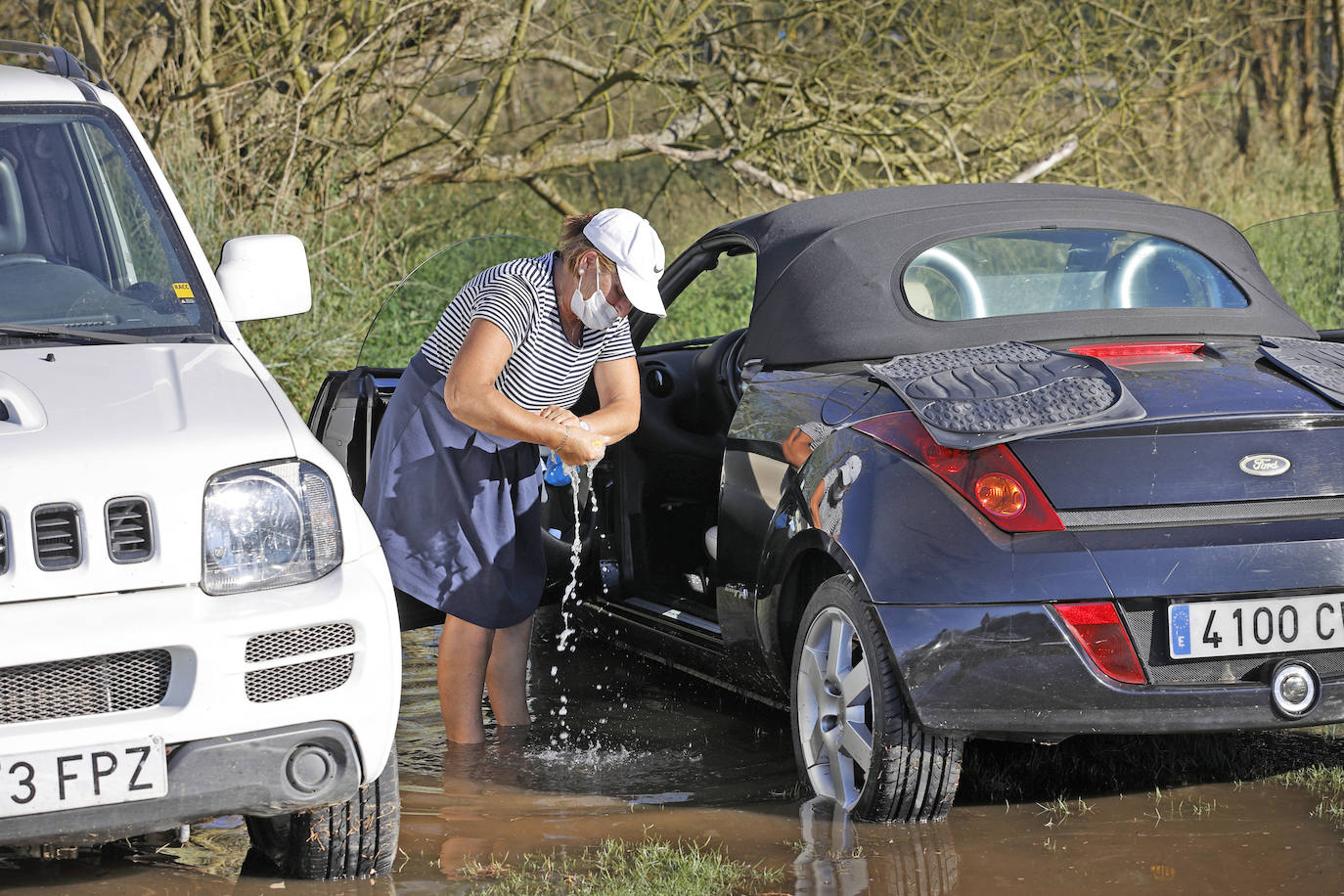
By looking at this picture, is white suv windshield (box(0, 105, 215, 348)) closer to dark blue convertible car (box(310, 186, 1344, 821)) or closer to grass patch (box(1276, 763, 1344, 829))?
dark blue convertible car (box(310, 186, 1344, 821))

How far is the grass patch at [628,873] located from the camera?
132 inches

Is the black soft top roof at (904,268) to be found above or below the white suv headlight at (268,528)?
above

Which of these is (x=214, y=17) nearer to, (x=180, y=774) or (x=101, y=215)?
(x=101, y=215)

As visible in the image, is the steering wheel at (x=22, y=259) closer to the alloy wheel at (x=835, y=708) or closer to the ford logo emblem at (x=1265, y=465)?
the alloy wheel at (x=835, y=708)

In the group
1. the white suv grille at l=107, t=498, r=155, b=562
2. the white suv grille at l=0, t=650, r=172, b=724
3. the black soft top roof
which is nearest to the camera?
the white suv grille at l=0, t=650, r=172, b=724

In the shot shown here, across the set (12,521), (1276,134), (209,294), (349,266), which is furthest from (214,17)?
(1276,134)

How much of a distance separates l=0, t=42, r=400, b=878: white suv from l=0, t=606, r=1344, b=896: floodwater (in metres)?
0.38

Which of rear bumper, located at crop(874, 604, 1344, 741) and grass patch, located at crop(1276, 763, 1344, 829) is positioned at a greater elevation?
rear bumper, located at crop(874, 604, 1344, 741)

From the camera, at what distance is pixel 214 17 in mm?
11352

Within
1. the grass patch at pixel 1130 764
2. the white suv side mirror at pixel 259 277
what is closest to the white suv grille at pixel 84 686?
the white suv side mirror at pixel 259 277

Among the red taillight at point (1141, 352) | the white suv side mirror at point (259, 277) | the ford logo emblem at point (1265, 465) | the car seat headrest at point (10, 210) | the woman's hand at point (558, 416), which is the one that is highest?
the car seat headrest at point (10, 210)

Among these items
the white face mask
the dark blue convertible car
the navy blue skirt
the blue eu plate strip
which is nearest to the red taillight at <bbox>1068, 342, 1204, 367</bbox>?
the dark blue convertible car

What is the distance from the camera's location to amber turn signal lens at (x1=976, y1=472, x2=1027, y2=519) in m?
3.42

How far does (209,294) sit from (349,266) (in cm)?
766
